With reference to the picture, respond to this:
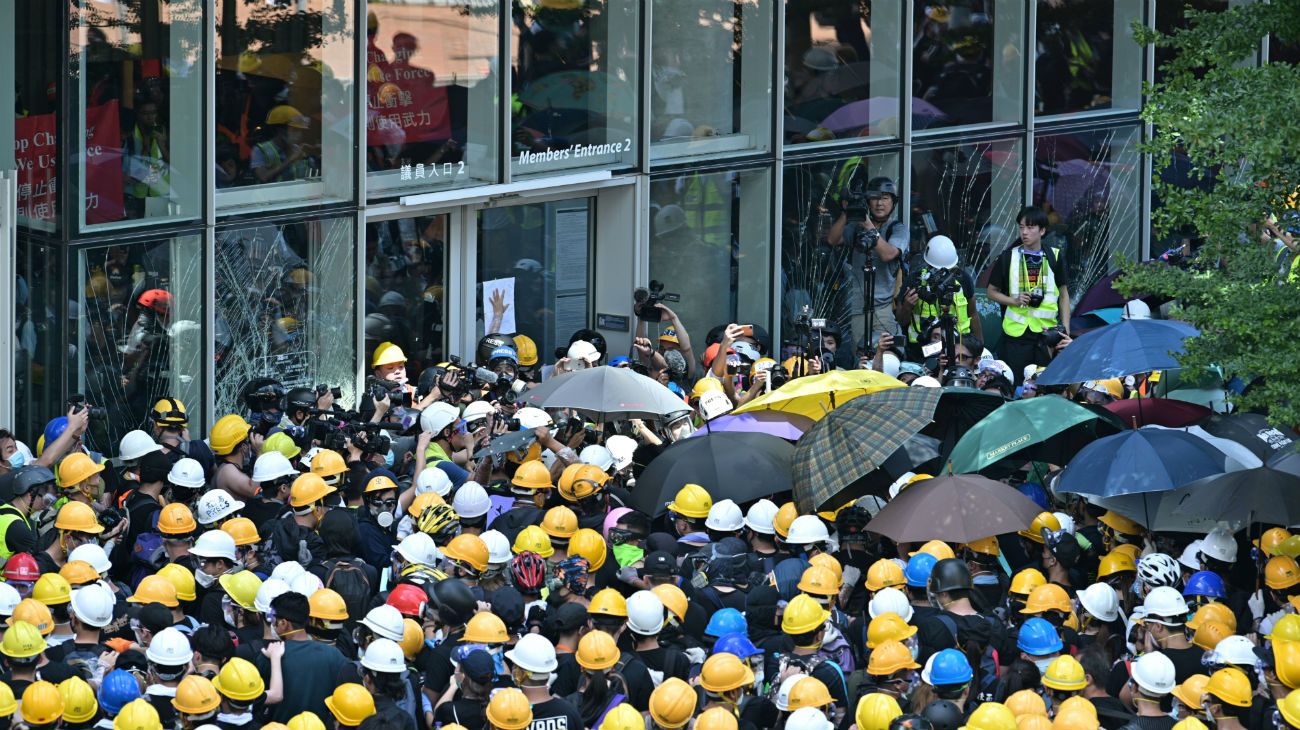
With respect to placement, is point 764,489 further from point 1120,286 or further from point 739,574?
point 1120,286

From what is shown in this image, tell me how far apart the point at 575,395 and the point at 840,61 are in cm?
718

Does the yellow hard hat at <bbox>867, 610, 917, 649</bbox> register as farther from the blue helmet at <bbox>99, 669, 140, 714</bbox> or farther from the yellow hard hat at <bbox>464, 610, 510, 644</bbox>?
the blue helmet at <bbox>99, 669, 140, 714</bbox>

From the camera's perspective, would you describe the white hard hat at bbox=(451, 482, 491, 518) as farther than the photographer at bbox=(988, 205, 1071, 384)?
No

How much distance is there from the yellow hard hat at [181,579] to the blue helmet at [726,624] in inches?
114

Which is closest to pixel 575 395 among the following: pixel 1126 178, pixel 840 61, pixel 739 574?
pixel 739 574

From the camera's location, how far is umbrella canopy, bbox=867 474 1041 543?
12539mm

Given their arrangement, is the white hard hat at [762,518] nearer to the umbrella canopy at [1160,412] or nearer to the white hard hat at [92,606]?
the umbrella canopy at [1160,412]

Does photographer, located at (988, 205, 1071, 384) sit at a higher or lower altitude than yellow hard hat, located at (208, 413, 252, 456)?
higher

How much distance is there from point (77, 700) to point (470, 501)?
349 cm

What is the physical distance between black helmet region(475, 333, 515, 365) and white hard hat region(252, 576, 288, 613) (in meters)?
6.11

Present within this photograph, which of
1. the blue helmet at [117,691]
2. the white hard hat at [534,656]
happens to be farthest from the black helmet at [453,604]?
the blue helmet at [117,691]

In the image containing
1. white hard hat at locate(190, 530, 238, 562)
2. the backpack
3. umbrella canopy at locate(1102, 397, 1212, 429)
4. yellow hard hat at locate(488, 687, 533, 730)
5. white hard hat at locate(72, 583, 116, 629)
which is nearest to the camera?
yellow hard hat at locate(488, 687, 533, 730)

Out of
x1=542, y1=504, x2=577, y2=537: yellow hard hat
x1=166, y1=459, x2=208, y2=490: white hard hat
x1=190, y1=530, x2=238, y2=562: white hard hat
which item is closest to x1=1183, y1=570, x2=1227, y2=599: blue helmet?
x1=542, y1=504, x2=577, y2=537: yellow hard hat

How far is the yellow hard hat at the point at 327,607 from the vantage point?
10883 mm
